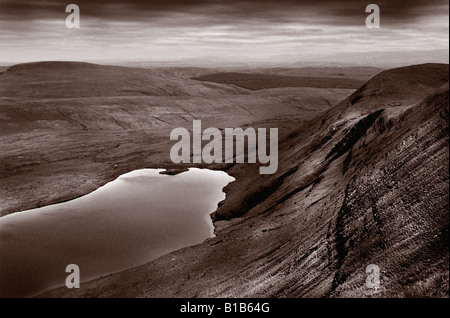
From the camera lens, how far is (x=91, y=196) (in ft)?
107

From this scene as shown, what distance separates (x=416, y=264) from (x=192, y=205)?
20012mm

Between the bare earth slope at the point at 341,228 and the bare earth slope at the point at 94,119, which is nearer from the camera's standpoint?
the bare earth slope at the point at 341,228

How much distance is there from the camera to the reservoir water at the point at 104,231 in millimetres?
20016

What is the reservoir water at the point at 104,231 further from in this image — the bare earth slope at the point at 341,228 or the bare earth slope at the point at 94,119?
the bare earth slope at the point at 94,119

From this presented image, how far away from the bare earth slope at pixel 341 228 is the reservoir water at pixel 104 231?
1656mm

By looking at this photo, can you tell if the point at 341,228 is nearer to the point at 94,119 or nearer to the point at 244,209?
the point at 244,209

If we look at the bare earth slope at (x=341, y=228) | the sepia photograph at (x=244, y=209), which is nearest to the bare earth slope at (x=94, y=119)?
the sepia photograph at (x=244, y=209)

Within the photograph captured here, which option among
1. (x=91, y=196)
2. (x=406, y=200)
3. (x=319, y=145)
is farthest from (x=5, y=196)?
(x=406, y=200)

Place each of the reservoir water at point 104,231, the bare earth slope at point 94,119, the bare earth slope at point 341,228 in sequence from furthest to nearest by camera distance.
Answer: the bare earth slope at point 94,119
the reservoir water at point 104,231
the bare earth slope at point 341,228

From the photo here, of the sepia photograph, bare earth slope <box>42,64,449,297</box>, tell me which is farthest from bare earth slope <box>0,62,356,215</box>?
bare earth slope <box>42,64,449,297</box>

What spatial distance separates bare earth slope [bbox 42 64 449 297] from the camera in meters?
11.5

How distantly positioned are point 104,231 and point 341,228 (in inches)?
611
